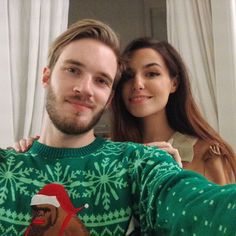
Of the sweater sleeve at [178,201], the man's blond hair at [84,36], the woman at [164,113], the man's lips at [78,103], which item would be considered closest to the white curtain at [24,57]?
the woman at [164,113]

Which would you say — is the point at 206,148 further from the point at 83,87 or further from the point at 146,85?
the point at 83,87

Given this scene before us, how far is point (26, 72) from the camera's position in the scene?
1.97m

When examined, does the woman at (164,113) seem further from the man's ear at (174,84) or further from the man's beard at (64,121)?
the man's beard at (64,121)

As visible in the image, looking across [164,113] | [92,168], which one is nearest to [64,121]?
[92,168]

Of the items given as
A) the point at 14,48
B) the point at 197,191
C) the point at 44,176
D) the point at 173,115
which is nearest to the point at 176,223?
the point at 197,191

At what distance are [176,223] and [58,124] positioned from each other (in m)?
0.48

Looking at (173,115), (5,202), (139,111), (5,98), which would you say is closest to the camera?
(5,202)

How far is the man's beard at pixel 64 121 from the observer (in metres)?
0.97

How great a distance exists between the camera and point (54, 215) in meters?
0.85

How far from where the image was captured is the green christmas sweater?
762 millimetres

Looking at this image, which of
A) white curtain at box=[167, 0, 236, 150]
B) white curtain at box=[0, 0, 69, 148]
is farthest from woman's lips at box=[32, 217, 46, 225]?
white curtain at box=[167, 0, 236, 150]

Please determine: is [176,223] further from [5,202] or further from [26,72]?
[26,72]

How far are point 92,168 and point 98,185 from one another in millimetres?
52

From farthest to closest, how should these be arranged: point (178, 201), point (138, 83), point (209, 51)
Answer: point (209, 51) < point (138, 83) < point (178, 201)
